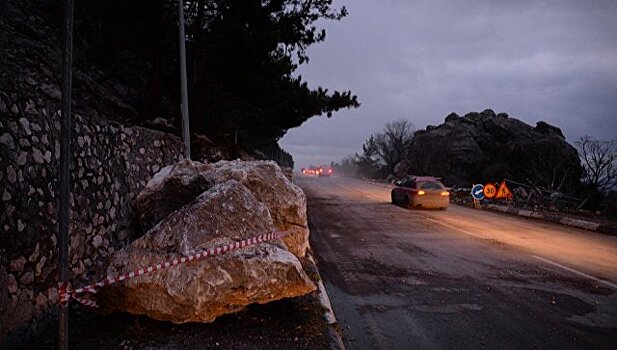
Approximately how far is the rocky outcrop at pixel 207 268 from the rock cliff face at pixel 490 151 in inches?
1243

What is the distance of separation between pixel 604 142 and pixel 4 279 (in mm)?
27778

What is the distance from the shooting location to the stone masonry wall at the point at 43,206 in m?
3.25

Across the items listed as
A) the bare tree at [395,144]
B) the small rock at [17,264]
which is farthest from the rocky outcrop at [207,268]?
the bare tree at [395,144]

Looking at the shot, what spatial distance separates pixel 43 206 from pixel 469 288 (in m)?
6.06

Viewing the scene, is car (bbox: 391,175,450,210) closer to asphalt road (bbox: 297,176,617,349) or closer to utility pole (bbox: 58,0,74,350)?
asphalt road (bbox: 297,176,617,349)

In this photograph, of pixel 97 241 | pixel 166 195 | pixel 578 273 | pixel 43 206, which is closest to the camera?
pixel 43 206

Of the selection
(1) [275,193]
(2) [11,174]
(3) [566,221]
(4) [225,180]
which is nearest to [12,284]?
(2) [11,174]

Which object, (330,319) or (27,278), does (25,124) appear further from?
(330,319)

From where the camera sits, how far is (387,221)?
1340 centimetres

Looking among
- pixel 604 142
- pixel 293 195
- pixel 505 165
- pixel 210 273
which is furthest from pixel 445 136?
pixel 210 273

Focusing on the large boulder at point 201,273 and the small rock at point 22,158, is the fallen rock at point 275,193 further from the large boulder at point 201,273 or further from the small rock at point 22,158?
the small rock at point 22,158

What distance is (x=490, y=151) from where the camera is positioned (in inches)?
1558

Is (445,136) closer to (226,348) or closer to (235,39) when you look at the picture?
Answer: (235,39)

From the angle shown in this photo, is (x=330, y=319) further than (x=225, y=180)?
No
